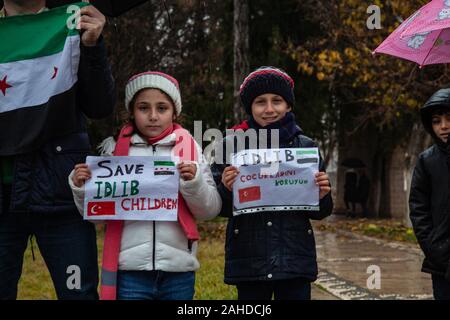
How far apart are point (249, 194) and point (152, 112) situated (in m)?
0.69

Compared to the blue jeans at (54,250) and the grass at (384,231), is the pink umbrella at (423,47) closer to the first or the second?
the blue jeans at (54,250)

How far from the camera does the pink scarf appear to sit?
3.46 metres

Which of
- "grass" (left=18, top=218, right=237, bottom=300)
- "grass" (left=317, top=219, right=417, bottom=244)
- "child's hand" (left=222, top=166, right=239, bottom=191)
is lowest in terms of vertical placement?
"grass" (left=317, top=219, right=417, bottom=244)

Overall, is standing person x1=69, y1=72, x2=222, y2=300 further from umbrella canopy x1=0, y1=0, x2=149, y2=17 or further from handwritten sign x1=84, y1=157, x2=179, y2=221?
umbrella canopy x1=0, y1=0, x2=149, y2=17

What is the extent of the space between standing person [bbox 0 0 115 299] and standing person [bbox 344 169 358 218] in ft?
67.5

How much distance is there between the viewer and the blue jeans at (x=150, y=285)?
347 cm

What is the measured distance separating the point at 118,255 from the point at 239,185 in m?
0.77

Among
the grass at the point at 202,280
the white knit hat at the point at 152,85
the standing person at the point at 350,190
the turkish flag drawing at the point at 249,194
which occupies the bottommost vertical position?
the grass at the point at 202,280

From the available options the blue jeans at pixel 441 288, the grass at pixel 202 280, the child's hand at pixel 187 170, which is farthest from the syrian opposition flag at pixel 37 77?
the grass at pixel 202 280

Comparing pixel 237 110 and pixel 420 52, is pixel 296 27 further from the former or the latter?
pixel 420 52

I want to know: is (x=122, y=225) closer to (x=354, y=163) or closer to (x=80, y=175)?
(x=80, y=175)

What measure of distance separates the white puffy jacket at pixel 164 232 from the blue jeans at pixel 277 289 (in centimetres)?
45

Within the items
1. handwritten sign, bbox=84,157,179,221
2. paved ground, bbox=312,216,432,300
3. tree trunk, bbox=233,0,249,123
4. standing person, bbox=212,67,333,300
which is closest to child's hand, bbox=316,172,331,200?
standing person, bbox=212,67,333,300

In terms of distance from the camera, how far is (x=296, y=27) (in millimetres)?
19594
